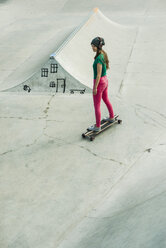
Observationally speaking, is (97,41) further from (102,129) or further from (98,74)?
(102,129)

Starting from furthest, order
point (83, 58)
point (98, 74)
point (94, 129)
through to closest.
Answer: point (83, 58), point (94, 129), point (98, 74)

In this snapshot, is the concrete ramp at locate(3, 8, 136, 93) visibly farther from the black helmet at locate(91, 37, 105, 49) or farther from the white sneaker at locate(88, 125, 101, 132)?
the black helmet at locate(91, 37, 105, 49)

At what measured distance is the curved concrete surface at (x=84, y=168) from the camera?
3.95 m

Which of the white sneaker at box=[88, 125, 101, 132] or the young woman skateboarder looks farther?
the white sneaker at box=[88, 125, 101, 132]

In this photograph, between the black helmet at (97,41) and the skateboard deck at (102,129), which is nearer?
the black helmet at (97,41)

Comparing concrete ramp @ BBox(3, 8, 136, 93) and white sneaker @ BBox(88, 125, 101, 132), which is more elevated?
concrete ramp @ BBox(3, 8, 136, 93)

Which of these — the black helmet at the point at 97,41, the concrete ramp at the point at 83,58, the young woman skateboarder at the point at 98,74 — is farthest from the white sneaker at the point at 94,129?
the concrete ramp at the point at 83,58

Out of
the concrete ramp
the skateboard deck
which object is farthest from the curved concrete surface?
the concrete ramp

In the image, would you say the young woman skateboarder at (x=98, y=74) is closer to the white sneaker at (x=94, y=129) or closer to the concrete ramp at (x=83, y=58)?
the white sneaker at (x=94, y=129)

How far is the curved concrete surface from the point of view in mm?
3949

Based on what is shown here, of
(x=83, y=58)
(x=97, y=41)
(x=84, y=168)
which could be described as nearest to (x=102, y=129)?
(x=84, y=168)

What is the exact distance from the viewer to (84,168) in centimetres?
531

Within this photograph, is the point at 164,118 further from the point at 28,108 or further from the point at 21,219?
the point at 21,219

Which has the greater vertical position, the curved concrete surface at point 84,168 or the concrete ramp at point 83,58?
the concrete ramp at point 83,58
